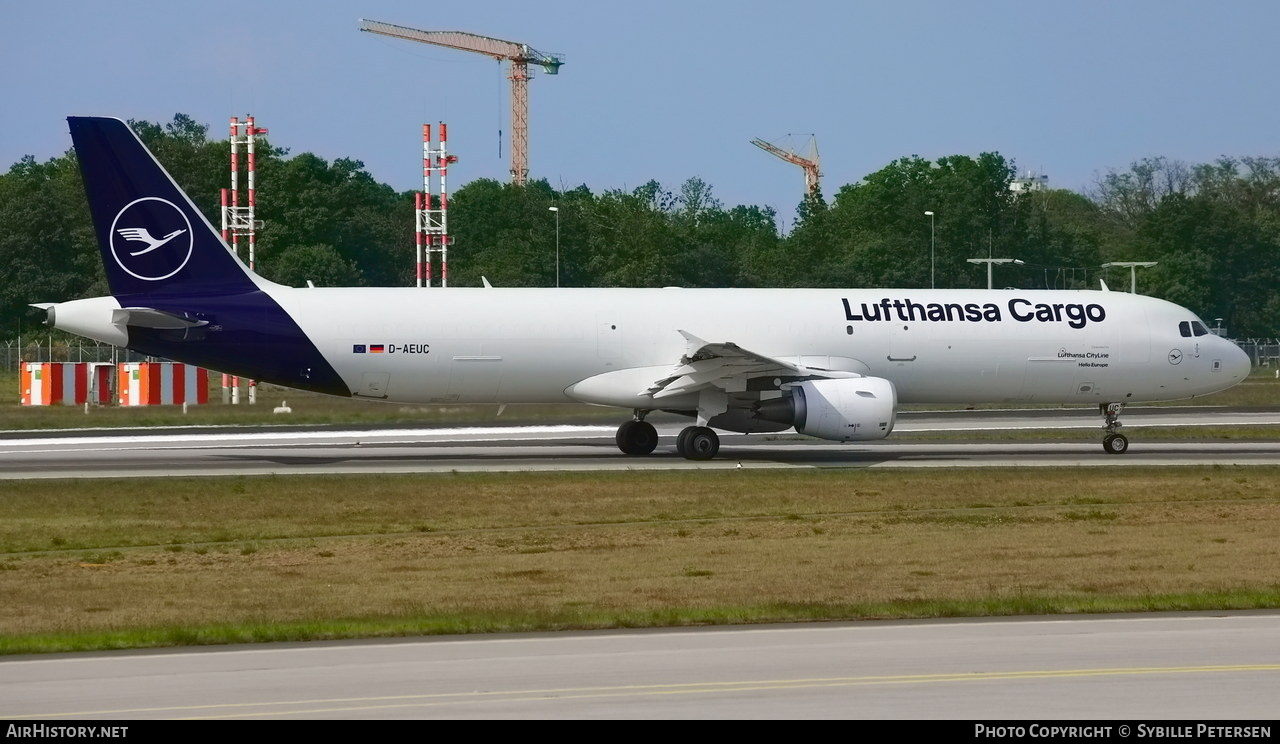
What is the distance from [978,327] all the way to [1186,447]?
6.66 meters

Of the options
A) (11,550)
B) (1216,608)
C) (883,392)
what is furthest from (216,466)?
(1216,608)

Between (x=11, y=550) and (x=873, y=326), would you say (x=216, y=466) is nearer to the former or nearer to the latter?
(x=11, y=550)

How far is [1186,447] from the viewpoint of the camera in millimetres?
36875

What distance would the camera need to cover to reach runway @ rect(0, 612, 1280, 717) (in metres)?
9.99

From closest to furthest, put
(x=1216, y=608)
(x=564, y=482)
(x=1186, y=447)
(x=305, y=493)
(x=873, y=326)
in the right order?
(x=1216, y=608) < (x=305, y=493) < (x=564, y=482) < (x=873, y=326) < (x=1186, y=447)

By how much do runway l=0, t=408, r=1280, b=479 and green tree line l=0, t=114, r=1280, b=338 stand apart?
3978cm

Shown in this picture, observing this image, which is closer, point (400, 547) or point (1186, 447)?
point (400, 547)

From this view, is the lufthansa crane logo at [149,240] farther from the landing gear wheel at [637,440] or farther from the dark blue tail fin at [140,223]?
the landing gear wheel at [637,440]

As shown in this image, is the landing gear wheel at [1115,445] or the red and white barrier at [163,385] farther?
the red and white barrier at [163,385]

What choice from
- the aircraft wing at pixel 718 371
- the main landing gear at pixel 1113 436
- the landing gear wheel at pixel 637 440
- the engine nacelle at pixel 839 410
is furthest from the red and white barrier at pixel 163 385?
the main landing gear at pixel 1113 436

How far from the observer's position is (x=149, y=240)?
30.8 metres

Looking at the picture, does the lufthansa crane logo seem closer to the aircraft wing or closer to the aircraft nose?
the aircraft wing

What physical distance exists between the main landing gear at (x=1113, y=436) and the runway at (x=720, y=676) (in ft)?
70.0

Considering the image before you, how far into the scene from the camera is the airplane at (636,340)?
30781 millimetres
